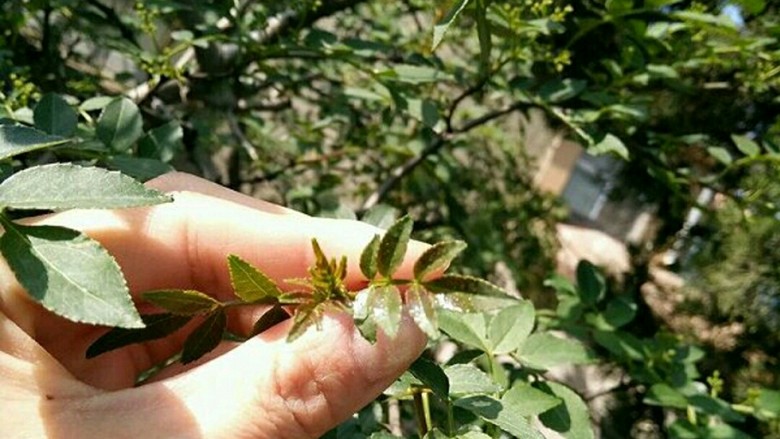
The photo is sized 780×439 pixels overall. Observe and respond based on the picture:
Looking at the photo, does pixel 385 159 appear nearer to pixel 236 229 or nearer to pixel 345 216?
pixel 345 216

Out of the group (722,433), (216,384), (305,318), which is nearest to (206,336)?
(216,384)

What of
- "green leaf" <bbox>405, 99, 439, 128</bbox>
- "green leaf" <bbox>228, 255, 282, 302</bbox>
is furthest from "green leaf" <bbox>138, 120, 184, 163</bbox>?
"green leaf" <bbox>228, 255, 282, 302</bbox>

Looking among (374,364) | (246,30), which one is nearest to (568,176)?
(246,30)

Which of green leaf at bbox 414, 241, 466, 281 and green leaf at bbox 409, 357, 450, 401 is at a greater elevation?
green leaf at bbox 414, 241, 466, 281

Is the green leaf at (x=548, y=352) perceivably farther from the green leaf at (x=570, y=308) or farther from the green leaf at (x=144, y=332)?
the green leaf at (x=144, y=332)

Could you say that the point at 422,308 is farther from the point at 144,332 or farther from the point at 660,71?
the point at 660,71

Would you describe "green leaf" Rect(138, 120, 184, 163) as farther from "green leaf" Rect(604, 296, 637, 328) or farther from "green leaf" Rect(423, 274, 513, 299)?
"green leaf" Rect(604, 296, 637, 328)

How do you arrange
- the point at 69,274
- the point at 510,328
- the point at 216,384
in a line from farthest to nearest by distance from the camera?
1. the point at 510,328
2. the point at 216,384
3. the point at 69,274
